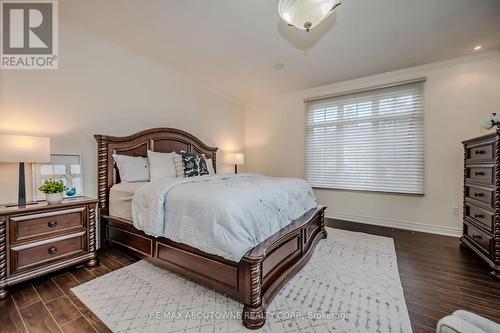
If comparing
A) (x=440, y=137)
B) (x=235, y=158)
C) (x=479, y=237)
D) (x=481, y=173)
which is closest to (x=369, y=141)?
(x=440, y=137)

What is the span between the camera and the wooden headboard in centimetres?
271

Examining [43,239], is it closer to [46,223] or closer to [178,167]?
[46,223]

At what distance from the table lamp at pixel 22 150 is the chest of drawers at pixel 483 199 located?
4.20 metres

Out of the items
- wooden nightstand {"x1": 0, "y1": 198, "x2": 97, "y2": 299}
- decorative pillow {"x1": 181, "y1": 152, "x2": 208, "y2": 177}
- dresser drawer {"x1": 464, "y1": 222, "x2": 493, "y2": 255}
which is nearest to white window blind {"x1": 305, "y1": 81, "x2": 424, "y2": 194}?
dresser drawer {"x1": 464, "y1": 222, "x2": 493, "y2": 255}

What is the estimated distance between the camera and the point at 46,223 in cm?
194

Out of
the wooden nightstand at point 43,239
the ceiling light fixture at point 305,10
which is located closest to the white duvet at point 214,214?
the wooden nightstand at point 43,239

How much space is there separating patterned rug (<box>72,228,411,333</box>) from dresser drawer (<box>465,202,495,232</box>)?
1.00 metres

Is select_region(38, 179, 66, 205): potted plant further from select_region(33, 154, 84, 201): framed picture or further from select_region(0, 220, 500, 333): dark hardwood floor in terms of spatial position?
select_region(0, 220, 500, 333): dark hardwood floor

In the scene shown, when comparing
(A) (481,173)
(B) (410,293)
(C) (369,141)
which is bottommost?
(B) (410,293)

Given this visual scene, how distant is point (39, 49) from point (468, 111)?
17.9ft

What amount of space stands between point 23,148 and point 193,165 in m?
1.77

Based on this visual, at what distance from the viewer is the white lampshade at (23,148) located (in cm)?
183

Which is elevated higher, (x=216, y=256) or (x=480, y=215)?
(x=480, y=215)

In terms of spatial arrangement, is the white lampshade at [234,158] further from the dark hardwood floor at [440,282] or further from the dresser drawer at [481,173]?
the dresser drawer at [481,173]
